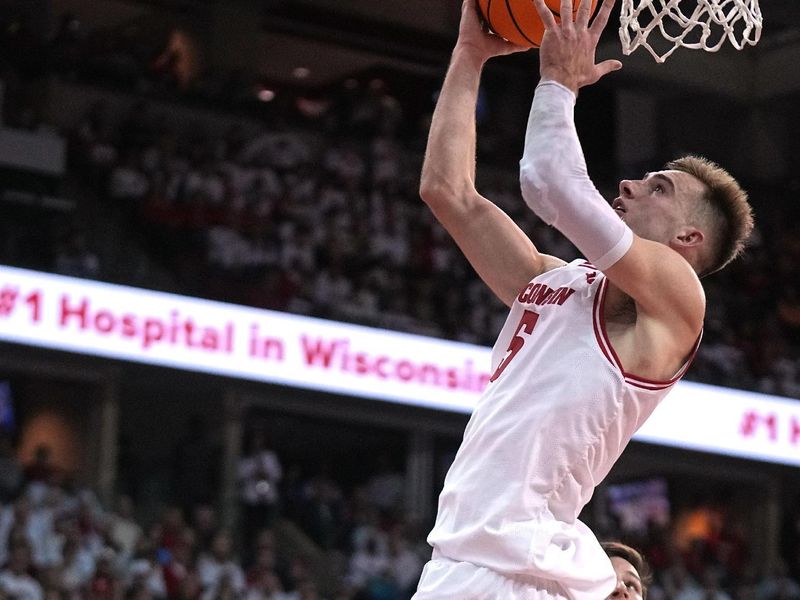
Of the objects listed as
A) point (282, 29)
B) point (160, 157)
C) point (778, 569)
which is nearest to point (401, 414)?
point (160, 157)

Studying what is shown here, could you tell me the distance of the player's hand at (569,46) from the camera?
3004 mm

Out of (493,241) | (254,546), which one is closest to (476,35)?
(493,241)

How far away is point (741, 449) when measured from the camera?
1636 centimetres

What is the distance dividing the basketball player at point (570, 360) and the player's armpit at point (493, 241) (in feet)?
0.67

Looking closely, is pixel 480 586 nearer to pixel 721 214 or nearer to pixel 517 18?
pixel 721 214

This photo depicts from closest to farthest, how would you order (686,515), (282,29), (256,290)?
(256,290) → (686,515) → (282,29)

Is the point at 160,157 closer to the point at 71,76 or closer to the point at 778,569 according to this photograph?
the point at 71,76

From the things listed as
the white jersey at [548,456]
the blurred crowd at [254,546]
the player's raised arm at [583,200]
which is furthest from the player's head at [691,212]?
the blurred crowd at [254,546]

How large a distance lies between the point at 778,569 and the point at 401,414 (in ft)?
15.2

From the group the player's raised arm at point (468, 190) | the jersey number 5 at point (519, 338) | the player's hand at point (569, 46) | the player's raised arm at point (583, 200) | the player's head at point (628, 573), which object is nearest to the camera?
the player's raised arm at point (583, 200)

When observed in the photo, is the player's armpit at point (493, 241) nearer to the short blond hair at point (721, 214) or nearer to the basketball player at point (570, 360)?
the basketball player at point (570, 360)

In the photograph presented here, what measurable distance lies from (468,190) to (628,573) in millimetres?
1459

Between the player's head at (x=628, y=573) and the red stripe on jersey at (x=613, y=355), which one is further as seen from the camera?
the player's head at (x=628, y=573)

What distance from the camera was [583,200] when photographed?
2900mm
